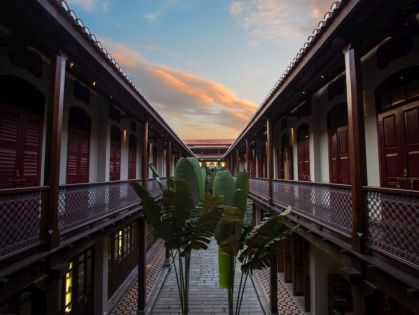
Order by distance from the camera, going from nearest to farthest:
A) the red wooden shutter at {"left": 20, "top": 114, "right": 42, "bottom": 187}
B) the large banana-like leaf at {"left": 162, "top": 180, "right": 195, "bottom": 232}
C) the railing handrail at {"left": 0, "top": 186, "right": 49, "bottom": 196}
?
the railing handrail at {"left": 0, "top": 186, "right": 49, "bottom": 196}
the large banana-like leaf at {"left": 162, "top": 180, "right": 195, "bottom": 232}
the red wooden shutter at {"left": 20, "top": 114, "right": 42, "bottom": 187}

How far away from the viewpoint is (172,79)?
25.9 meters

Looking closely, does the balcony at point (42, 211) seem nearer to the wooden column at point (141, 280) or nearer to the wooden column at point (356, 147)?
the wooden column at point (141, 280)

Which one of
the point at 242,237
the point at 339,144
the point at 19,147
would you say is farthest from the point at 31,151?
the point at 339,144

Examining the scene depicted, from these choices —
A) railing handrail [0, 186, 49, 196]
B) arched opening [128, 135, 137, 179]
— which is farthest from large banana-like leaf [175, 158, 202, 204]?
arched opening [128, 135, 137, 179]

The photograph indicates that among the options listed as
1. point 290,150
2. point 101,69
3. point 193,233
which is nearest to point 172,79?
point 290,150

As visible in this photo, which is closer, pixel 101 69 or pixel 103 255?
pixel 101 69

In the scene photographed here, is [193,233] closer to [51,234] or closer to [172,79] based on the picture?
A: [51,234]

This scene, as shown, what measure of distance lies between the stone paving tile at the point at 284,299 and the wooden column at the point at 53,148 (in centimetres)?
809

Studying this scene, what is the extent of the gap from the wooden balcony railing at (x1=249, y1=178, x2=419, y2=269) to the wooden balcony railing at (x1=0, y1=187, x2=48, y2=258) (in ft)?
15.4

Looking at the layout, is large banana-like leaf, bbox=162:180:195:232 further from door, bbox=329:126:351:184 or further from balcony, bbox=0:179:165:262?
door, bbox=329:126:351:184

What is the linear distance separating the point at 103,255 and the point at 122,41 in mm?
20774

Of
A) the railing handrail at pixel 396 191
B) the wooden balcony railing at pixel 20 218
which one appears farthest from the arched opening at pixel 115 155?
the railing handrail at pixel 396 191

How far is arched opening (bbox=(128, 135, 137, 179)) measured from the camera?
47.1 feet

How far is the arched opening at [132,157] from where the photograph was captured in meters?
14.4
